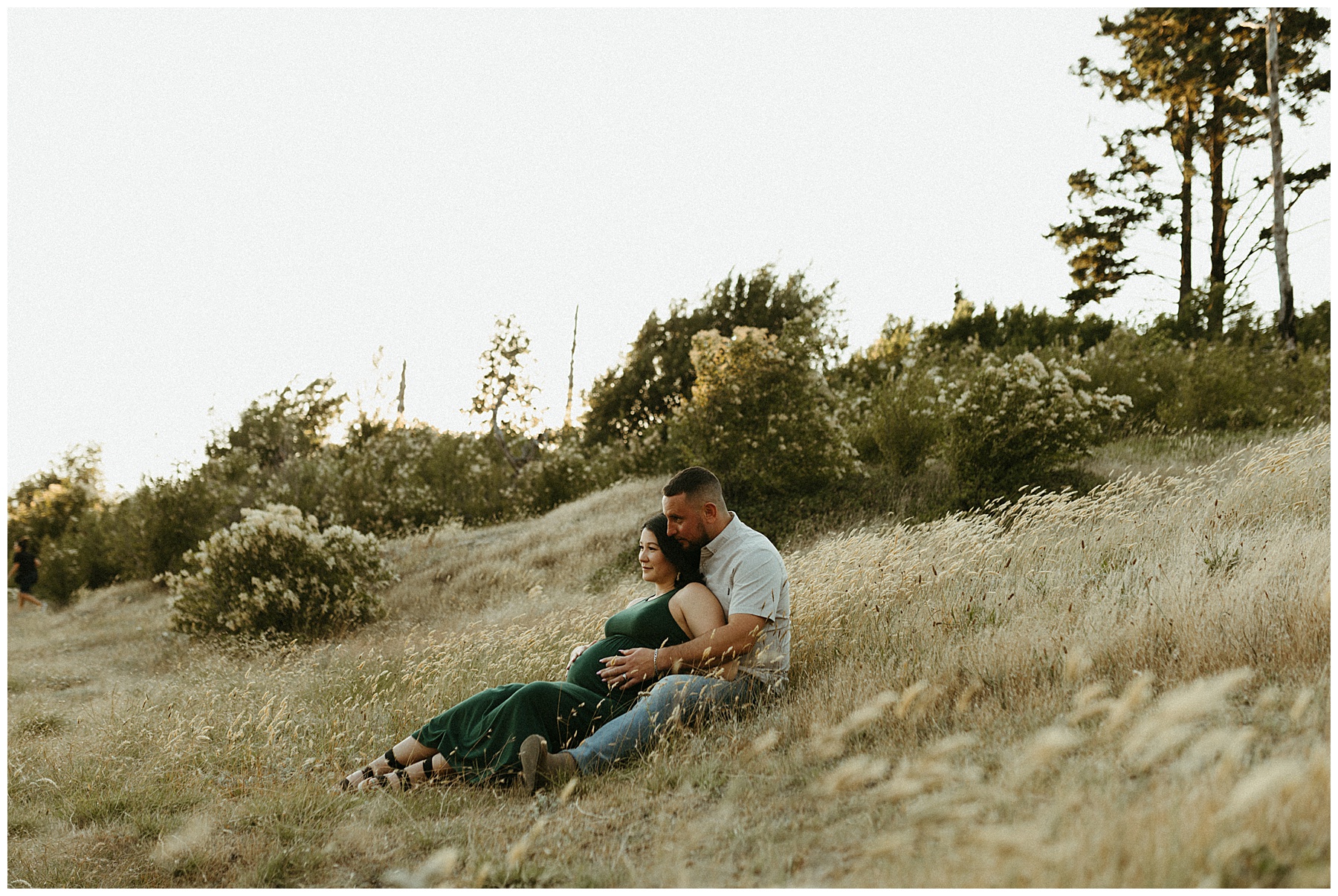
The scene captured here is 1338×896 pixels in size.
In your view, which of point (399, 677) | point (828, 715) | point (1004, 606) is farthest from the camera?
point (399, 677)

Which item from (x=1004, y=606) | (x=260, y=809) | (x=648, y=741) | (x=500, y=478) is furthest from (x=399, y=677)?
(x=500, y=478)

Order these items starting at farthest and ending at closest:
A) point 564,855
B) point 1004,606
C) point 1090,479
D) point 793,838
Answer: point 1090,479 → point 1004,606 → point 564,855 → point 793,838

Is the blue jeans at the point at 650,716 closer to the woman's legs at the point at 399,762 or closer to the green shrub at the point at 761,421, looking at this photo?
the woman's legs at the point at 399,762

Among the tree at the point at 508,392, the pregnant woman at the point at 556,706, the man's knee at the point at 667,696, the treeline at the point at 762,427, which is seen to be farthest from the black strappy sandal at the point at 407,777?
the tree at the point at 508,392

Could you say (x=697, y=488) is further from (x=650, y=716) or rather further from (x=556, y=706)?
(x=556, y=706)

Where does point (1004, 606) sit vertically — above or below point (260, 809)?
above

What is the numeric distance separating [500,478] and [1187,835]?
711 inches

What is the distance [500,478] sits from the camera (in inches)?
768

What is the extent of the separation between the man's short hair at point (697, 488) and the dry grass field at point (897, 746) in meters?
1.04

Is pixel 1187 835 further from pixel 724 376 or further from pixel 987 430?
pixel 724 376

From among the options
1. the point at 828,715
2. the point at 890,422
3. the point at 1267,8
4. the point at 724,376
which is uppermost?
the point at 1267,8

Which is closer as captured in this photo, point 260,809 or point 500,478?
point 260,809

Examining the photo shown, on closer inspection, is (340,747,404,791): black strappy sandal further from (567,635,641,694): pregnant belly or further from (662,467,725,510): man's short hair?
(662,467,725,510): man's short hair

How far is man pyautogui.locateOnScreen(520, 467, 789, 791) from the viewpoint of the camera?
3.78 metres
